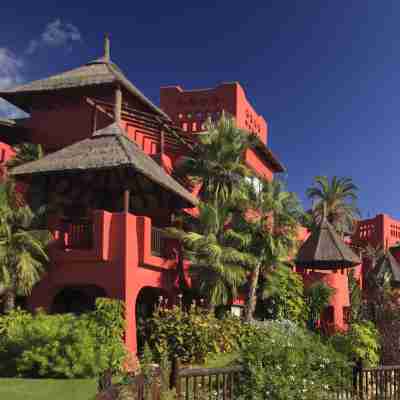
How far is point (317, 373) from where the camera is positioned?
40.7ft

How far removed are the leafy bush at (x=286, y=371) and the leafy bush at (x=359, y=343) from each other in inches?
249

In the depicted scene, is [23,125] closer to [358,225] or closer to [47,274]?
[47,274]

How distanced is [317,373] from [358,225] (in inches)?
927

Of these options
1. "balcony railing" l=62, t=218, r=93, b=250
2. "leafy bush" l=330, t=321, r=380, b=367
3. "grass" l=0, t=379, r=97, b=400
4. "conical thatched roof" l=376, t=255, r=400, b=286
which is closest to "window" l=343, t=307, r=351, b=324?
"leafy bush" l=330, t=321, r=380, b=367

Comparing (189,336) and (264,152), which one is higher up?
(264,152)

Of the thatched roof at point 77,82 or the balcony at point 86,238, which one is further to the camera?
the thatched roof at point 77,82

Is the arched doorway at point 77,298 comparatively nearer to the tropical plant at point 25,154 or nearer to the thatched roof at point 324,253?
the tropical plant at point 25,154

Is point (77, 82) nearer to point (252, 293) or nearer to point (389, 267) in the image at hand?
point (252, 293)

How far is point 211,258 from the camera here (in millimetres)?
17859

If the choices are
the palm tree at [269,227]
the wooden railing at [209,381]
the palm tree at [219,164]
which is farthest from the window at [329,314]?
the wooden railing at [209,381]

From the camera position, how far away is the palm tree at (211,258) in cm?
1789

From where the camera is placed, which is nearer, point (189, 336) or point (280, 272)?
point (189, 336)

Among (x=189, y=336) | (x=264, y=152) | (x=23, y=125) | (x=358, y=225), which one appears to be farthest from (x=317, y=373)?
(x=358, y=225)

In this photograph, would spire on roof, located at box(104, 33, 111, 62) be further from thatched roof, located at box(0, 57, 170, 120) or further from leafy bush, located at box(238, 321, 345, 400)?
leafy bush, located at box(238, 321, 345, 400)
